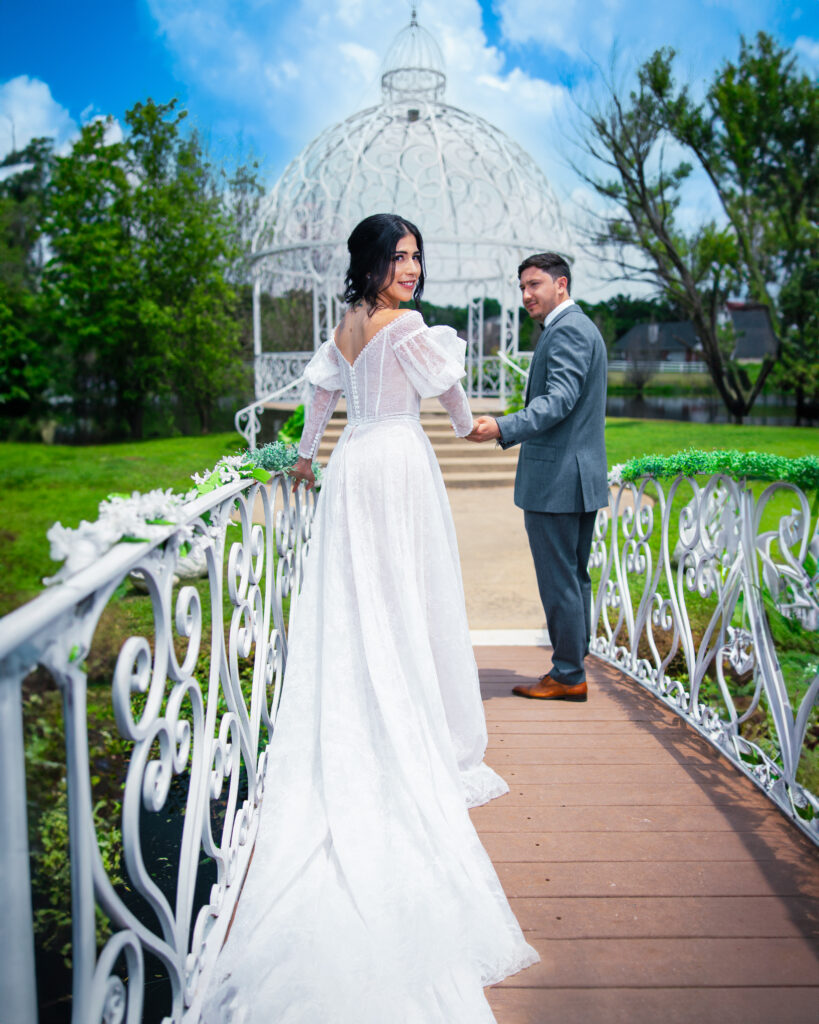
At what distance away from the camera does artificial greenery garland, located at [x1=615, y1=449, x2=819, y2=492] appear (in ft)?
6.61

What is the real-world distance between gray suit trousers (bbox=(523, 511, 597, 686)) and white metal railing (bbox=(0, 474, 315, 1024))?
1.33m

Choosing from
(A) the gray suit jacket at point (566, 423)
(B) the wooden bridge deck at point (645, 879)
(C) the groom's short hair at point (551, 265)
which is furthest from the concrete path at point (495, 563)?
(C) the groom's short hair at point (551, 265)

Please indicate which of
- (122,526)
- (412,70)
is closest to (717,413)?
(412,70)

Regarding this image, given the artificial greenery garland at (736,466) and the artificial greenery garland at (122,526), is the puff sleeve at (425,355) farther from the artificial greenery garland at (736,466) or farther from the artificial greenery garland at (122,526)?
the artificial greenery garland at (736,466)

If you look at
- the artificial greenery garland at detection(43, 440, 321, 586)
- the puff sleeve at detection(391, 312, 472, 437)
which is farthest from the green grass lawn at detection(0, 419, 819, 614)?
the artificial greenery garland at detection(43, 440, 321, 586)

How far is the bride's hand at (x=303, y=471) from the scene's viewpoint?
2703 mm

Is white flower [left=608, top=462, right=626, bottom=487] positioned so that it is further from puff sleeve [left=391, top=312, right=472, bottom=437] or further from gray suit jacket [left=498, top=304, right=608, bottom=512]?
puff sleeve [left=391, top=312, right=472, bottom=437]

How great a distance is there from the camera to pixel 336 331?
2.44 m

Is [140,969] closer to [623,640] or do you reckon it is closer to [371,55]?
[623,640]

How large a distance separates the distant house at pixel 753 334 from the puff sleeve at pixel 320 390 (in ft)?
59.4

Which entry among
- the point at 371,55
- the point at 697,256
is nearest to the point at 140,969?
the point at 697,256

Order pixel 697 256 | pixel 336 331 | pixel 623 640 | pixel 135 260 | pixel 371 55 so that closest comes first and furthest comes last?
1. pixel 336 331
2. pixel 623 640
3. pixel 135 260
4. pixel 697 256
5. pixel 371 55

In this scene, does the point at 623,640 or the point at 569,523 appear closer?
the point at 569,523

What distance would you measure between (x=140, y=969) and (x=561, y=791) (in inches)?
65.2
